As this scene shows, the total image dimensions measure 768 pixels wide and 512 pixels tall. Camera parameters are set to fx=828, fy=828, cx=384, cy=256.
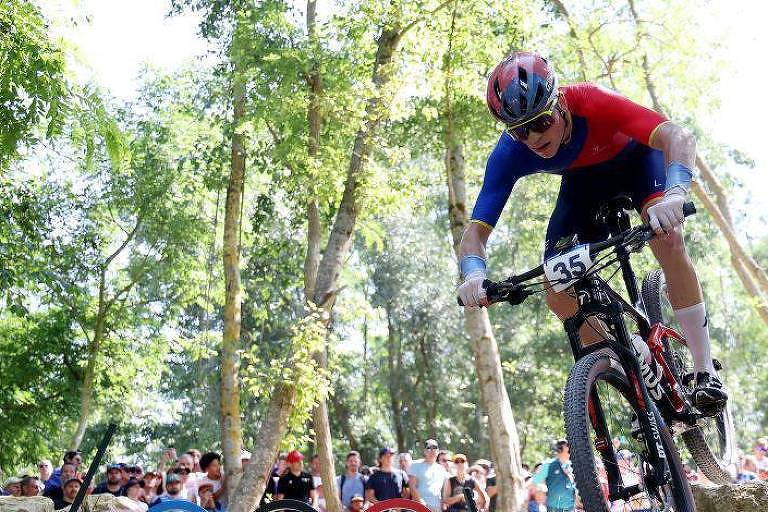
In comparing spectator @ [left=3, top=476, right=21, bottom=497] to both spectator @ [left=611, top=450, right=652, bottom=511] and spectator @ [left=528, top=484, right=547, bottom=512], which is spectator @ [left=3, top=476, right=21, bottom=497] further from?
spectator @ [left=611, top=450, right=652, bottom=511]

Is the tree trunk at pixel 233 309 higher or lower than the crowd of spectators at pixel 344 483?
higher

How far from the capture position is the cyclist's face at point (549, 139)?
4340 mm

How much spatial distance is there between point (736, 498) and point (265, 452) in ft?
26.1

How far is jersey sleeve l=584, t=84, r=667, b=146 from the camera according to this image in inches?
177

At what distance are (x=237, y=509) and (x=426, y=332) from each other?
26.7 metres

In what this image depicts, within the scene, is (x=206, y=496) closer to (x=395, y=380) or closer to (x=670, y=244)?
(x=670, y=244)

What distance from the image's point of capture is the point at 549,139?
4395 millimetres

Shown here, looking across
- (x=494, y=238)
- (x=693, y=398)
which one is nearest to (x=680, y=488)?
(x=693, y=398)

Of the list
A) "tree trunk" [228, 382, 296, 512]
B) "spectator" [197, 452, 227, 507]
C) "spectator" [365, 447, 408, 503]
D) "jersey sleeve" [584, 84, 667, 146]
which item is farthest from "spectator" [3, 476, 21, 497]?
"jersey sleeve" [584, 84, 667, 146]

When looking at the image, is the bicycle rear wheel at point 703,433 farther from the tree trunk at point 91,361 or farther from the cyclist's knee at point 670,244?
the tree trunk at point 91,361

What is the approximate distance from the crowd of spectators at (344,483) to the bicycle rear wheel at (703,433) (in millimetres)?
3753

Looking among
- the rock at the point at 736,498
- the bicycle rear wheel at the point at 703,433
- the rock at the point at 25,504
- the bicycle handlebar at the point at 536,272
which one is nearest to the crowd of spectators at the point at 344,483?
the rock at the point at 25,504

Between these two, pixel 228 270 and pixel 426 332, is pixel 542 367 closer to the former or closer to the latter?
pixel 426 332

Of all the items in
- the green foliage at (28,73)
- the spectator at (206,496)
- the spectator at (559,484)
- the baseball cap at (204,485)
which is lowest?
the spectator at (559,484)
